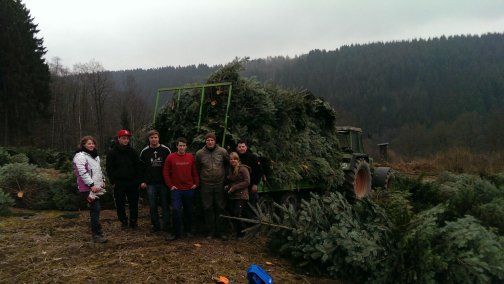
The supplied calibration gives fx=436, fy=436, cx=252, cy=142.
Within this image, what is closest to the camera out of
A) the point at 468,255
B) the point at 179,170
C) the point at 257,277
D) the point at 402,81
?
the point at 257,277

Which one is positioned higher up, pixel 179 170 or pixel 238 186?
pixel 179 170

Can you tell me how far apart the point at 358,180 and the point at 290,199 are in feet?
14.6

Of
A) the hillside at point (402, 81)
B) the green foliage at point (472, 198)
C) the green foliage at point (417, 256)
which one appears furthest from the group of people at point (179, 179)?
the hillside at point (402, 81)

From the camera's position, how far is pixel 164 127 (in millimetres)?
9102

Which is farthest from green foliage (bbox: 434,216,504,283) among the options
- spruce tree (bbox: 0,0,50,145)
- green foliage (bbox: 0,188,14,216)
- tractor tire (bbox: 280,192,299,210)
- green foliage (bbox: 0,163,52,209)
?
spruce tree (bbox: 0,0,50,145)

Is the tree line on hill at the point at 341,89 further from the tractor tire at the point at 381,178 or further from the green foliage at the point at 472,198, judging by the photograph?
the green foliage at the point at 472,198

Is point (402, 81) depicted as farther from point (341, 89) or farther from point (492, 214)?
point (492, 214)

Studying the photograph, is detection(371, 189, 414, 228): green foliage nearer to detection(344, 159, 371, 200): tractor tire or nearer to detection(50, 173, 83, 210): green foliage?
detection(344, 159, 371, 200): tractor tire

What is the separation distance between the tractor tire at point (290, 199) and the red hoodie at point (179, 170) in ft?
8.78

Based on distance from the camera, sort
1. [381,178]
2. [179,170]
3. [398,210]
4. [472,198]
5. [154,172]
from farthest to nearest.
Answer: [381,178], [472,198], [154,172], [179,170], [398,210]

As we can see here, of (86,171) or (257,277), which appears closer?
(257,277)

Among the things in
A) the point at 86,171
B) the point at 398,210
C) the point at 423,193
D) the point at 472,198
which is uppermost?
the point at 86,171

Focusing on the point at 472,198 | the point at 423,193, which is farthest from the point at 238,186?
the point at 423,193

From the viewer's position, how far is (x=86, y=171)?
664cm
